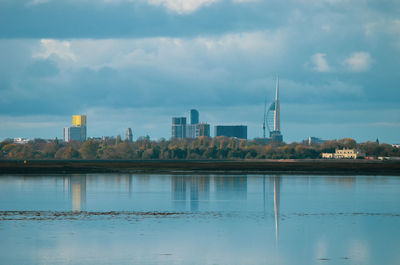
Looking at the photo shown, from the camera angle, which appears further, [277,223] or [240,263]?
[277,223]

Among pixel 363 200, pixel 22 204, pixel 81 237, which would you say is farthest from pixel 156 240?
pixel 363 200

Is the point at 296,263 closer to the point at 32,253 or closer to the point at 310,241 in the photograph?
the point at 310,241

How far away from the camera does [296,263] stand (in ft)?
88.7

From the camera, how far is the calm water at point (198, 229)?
92.7ft

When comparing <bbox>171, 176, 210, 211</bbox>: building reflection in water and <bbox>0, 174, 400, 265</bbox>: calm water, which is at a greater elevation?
<bbox>171, 176, 210, 211</bbox>: building reflection in water

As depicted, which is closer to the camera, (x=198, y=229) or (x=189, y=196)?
(x=198, y=229)

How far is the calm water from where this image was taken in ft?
92.7

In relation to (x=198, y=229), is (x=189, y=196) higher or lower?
→ higher

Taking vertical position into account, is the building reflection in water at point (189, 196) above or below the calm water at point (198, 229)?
above

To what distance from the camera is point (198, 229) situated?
3634 centimetres

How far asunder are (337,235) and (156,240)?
9953mm

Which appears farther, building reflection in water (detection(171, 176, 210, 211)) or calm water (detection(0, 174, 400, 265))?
building reflection in water (detection(171, 176, 210, 211))

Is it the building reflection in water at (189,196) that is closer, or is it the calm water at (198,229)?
the calm water at (198,229)

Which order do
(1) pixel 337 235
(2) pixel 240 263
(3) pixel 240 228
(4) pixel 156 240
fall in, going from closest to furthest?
1. (2) pixel 240 263
2. (4) pixel 156 240
3. (1) pixel 337 235
4. (3) pixel 240 228
